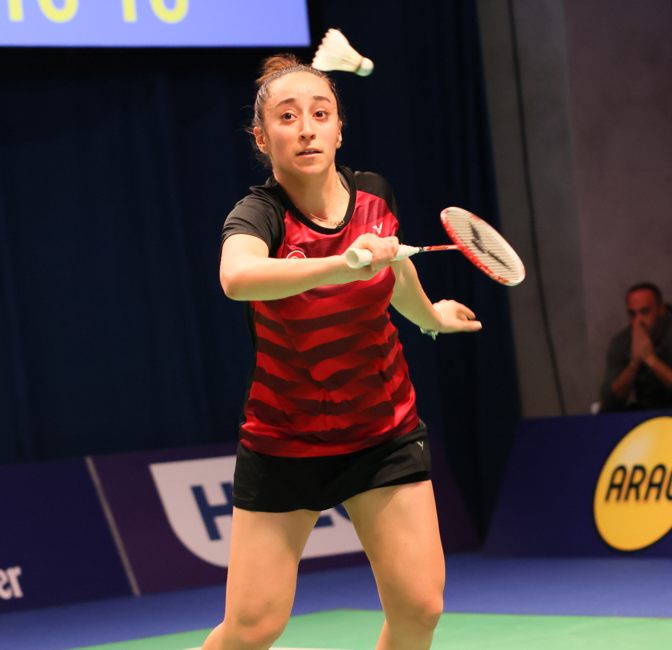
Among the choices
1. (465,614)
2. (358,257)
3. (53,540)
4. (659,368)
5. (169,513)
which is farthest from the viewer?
(659,368)

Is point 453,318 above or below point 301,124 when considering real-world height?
below

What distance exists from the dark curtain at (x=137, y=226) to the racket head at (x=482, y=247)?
4152mm

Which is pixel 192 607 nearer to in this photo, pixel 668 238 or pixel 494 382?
pixel 494 382

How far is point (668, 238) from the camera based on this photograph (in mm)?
8133

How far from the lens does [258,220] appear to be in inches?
113

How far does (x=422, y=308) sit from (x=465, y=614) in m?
2.49

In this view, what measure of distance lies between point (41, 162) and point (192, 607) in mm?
2449

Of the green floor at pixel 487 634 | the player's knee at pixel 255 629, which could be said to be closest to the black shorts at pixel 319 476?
the player's knee at pixel 255 629

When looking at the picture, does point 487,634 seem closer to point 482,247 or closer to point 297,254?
point 482,247

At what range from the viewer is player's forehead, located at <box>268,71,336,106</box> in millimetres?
2996

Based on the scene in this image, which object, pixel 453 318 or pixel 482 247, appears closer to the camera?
pixel 482 247

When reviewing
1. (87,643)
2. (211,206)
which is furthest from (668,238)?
(87,643)

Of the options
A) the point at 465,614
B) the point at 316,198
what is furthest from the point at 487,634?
the point at 316,198

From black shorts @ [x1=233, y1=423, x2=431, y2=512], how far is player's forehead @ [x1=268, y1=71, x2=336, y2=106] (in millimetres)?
774
